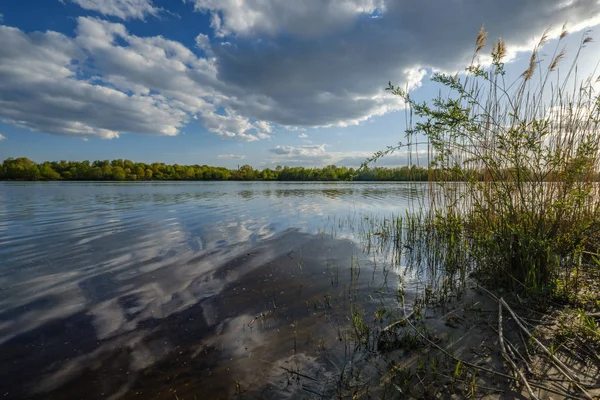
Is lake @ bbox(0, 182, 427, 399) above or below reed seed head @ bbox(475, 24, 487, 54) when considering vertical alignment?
below

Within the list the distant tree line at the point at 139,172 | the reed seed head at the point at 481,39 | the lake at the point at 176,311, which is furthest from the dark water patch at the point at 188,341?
the distant tree line at the point at 139,172

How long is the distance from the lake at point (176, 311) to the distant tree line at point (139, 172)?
71936mm

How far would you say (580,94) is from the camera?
5953 mm

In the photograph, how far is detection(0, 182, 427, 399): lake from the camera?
3.04m

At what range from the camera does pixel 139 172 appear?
347 feet

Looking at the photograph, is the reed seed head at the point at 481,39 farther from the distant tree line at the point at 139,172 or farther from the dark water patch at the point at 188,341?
the distant tree line at the point at 139,172

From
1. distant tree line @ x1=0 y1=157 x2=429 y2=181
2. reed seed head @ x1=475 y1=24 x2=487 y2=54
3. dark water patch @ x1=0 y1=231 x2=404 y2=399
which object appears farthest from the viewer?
distant tree line @ x1=0 y1=157 x2=429 y2=181

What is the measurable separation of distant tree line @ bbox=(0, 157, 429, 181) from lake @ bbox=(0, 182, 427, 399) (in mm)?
71936

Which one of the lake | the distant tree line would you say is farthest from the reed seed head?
the distant tree line

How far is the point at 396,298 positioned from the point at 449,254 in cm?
247

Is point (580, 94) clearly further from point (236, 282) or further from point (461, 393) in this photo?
point (236, 282)

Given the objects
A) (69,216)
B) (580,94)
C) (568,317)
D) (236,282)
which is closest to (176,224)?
(69,216)

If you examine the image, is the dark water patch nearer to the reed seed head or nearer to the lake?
the lake

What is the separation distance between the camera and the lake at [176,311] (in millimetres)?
3043
